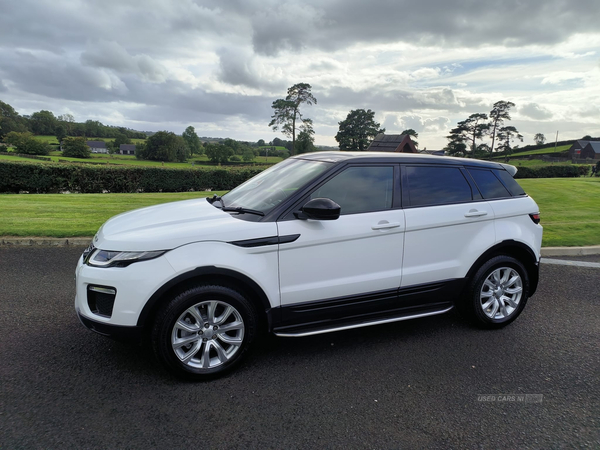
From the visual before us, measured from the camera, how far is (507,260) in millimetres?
4191

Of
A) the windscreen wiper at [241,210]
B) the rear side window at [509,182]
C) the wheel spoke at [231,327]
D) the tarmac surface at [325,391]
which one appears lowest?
the tarmac surface at [325,391]

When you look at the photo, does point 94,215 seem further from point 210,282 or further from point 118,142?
point 118,142

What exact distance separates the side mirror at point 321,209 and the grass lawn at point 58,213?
20.5 feet

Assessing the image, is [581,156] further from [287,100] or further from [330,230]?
[330,230]

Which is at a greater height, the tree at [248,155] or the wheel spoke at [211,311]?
the tree at [248,155]

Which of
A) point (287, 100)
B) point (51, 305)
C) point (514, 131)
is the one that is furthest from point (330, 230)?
point (514, 131)

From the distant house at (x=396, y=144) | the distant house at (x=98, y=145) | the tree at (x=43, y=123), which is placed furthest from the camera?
the tree at (x=43, y=123)

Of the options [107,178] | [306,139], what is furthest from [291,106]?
[107,178]

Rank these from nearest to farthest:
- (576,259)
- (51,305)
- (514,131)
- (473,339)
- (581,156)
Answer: (473,339), (51,305), (576,259), (514,131), (581,156)

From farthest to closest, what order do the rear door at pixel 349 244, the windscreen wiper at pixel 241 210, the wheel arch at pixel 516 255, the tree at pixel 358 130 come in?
the tree at pixel 358 130 → the wheel arch at pixel 516 255 → the windscreen wiper at pixel 241 210 → the rear door at pixel 349 244

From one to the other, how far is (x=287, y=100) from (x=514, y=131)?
3797 centimetres

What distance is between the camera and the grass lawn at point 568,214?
8.37m

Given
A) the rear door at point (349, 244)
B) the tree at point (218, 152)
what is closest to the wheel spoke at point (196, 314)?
the rear door at point (349, 244)

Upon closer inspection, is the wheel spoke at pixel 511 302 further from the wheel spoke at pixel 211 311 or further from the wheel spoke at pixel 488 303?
the wheel spoke at pixel 211 311
